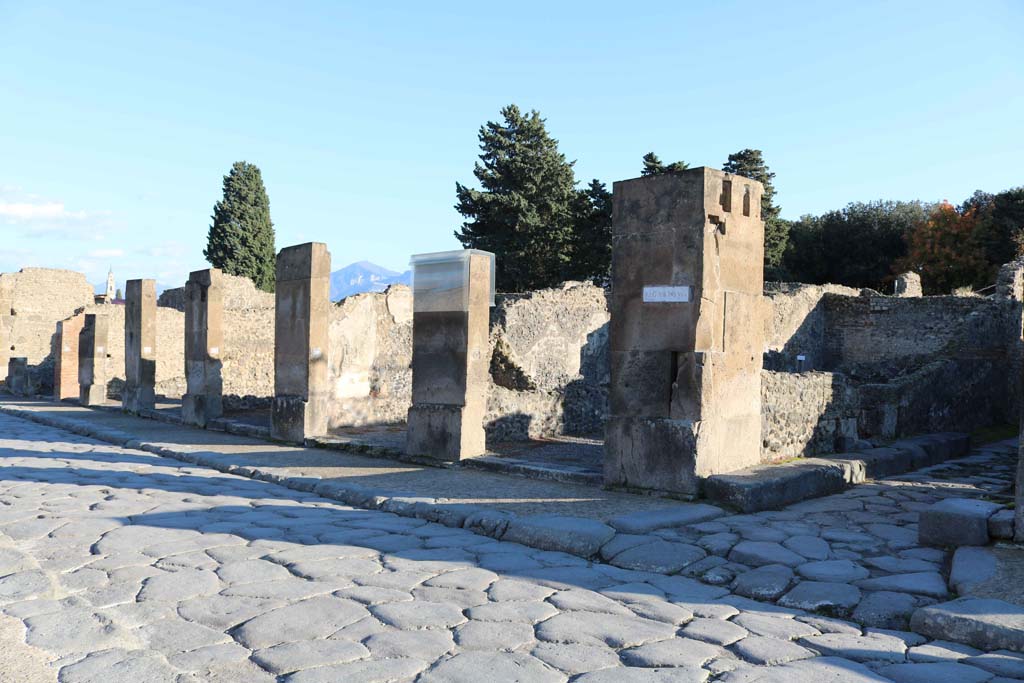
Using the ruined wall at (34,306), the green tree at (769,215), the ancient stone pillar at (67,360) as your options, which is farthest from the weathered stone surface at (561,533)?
the green tree at (769,215)

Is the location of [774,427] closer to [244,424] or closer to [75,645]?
[75,645]

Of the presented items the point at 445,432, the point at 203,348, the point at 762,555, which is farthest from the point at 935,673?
the point at 203,348

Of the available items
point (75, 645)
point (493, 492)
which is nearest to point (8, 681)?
point (75, 645)

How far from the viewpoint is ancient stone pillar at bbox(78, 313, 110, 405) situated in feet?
49.2

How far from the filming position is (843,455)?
23.6ft

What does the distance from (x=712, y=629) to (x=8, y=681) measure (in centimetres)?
242

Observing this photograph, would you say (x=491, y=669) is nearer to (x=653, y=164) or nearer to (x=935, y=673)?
(x=935, y=673)

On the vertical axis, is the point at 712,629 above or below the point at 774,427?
below

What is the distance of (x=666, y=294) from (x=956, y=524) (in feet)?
7.78

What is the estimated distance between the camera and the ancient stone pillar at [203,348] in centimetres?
1116

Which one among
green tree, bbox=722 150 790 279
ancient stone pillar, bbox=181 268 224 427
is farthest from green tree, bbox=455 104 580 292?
ancient stone pillar, bbox=181 268 224 427

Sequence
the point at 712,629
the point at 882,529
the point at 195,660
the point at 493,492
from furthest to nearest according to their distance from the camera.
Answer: the point at 493,492
the point at 882,529
the point at 712,629
the point at 195,660

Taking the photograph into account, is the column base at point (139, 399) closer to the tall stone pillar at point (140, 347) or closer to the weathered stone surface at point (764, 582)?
the tall stone pillar at point (140, 347)

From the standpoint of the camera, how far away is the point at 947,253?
2766 cm
